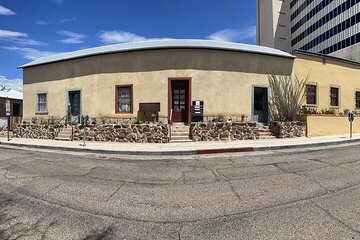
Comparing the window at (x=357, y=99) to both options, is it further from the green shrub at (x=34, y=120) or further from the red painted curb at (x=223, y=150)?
the green shrub at (x=34, y=120)

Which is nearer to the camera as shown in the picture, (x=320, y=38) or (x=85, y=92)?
(x=85, y=92)

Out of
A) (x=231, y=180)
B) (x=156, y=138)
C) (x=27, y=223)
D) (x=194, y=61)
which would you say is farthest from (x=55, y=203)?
(x=194, y=61)

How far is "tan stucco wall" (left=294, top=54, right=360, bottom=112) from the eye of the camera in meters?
20.0

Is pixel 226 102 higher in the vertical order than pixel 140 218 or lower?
higher

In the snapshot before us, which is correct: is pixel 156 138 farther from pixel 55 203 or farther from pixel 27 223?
pixel 27 223

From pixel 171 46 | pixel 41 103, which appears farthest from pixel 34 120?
pixel 171 46

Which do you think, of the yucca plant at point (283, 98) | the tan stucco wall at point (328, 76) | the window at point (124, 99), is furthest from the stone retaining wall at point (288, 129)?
the window at point (124, 99)

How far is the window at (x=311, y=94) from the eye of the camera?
2016 centimetres

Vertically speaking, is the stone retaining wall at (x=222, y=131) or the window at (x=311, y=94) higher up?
the window at (x=311, y=94)

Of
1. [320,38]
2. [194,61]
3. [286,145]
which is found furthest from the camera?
[320,38]

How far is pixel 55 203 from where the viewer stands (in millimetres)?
5449

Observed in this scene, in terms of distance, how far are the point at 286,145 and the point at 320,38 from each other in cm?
5814

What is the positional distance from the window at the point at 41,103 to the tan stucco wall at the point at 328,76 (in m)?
18.1

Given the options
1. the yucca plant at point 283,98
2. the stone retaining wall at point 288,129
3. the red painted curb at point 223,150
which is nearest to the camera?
the red painted curb at point 223,150
